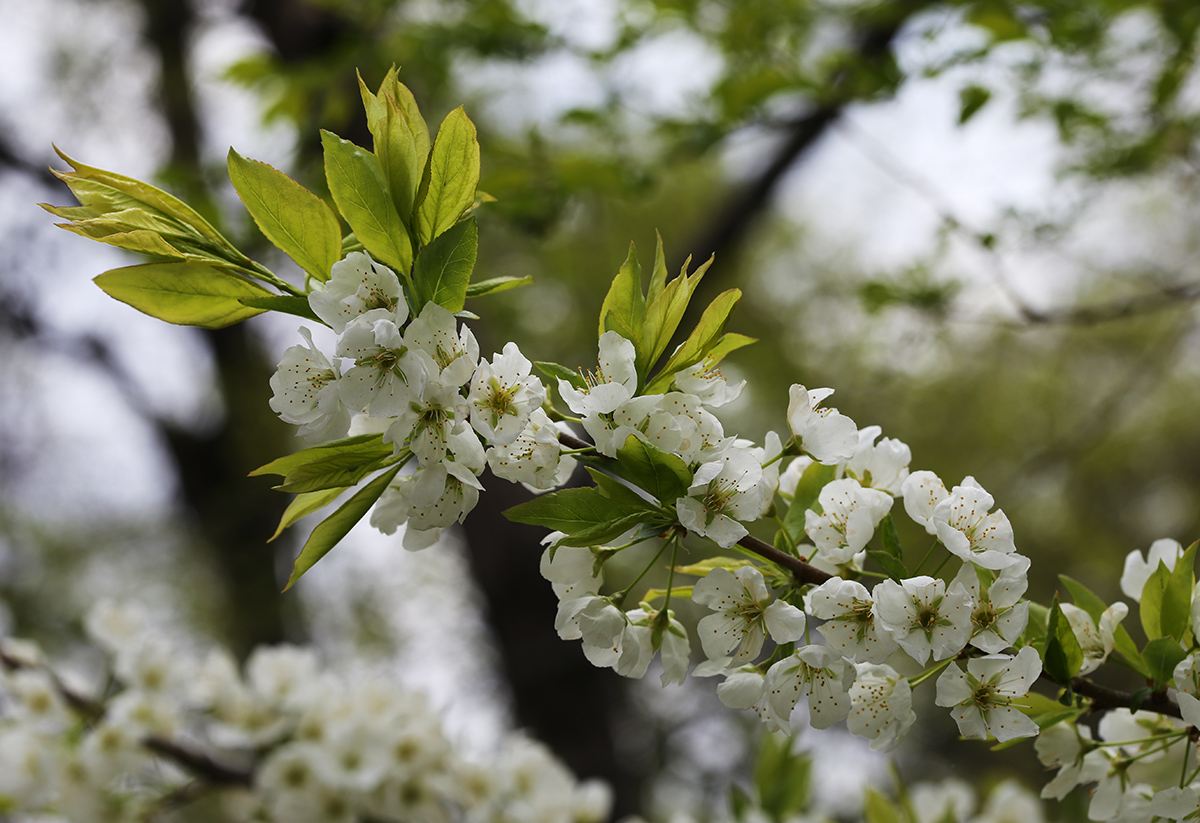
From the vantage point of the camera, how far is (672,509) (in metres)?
0.53

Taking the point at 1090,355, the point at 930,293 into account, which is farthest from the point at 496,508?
the point at 1090,355

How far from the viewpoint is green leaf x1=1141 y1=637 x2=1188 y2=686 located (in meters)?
0.56

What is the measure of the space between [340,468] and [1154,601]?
23.3 inches

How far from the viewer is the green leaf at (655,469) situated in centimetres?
50

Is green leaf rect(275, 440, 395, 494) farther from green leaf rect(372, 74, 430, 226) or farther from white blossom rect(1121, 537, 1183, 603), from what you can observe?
white blossom rect(1121, 537, 1183, 603)

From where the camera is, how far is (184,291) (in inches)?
21.8

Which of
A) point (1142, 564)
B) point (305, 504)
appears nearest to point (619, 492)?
point (305, 504)

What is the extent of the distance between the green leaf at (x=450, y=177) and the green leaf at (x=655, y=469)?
7.7 inches

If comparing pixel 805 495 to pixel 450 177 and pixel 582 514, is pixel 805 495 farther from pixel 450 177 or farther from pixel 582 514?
pixel 450 177

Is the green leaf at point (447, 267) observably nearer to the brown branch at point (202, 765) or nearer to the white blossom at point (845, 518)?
the white blossom at point (845, 518)

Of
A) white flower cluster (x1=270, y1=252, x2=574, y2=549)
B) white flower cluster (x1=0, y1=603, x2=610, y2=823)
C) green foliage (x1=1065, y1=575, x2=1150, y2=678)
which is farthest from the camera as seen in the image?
white flower cluster (x1=0, y1=603, x2=610, y2=823)

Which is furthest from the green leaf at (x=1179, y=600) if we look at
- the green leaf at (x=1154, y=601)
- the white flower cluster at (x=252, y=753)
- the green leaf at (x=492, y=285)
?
the white flower cluster at (x=252, y=753)

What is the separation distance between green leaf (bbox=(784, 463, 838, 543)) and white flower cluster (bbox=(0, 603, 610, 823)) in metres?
0.91

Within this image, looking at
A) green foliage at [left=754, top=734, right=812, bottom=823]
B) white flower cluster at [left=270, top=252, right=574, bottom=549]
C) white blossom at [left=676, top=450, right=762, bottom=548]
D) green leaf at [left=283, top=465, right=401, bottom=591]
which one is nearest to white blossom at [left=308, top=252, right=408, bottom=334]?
white flower cluster at [left=270, top=252, right=574, bottom=549]
